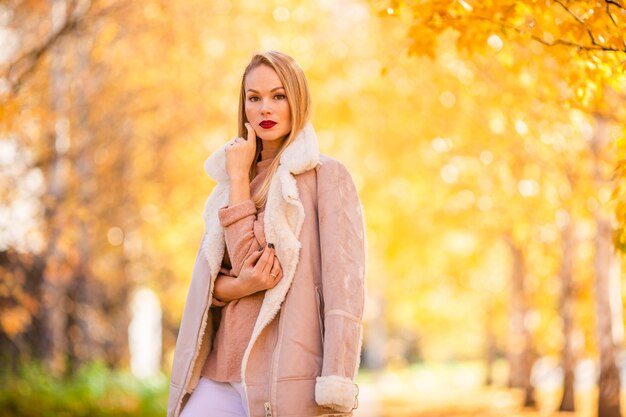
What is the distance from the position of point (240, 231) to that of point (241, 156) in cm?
32

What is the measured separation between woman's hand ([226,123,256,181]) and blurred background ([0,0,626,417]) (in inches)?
78.9

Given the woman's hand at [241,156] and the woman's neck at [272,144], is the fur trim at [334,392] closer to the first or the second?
the woman's hand at [241,156]

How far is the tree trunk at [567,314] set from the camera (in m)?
13.0

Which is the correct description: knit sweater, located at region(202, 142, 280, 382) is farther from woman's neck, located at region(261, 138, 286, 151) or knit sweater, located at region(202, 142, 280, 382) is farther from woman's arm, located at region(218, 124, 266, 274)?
woman's neck, located at region(261, 138, 286, 151)

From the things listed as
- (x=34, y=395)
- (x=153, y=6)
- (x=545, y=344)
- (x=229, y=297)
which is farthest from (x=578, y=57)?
(x=545, y=344)

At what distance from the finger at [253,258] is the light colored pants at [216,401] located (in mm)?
447

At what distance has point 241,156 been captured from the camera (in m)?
3.50

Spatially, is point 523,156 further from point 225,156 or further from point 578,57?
point 225,156

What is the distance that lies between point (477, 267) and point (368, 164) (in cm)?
632

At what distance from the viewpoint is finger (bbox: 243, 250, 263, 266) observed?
3300mm

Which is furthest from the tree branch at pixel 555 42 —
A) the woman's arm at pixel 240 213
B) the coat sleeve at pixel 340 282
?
the woman's arm at pixel 240 213

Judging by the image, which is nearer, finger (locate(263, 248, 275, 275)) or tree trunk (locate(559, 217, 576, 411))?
finger (locate(263, 248, 275, 275))

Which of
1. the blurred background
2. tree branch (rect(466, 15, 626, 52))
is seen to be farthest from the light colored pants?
the blurred background

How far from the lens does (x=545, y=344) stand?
63.1 feet
